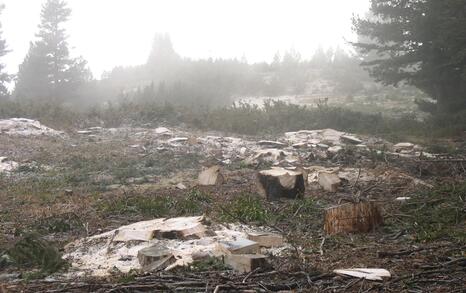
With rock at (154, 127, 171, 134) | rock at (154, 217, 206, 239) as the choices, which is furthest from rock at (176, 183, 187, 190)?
rock at (154, 127, 171, 134)

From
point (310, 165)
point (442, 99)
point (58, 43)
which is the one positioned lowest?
point (310, 165)

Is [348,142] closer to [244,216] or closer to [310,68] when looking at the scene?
[244,216]

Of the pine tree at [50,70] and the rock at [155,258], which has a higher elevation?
the pine tree at [50,70]

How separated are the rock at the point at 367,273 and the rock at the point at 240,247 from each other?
103 centimetres

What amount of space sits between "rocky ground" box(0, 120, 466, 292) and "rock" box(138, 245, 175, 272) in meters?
0.22

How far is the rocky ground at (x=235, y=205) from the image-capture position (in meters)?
4.11

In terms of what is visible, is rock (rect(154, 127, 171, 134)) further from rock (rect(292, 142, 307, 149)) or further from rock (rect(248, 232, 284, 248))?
rock (rect(248, 232, 284, 248))

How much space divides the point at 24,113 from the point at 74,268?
1577cm

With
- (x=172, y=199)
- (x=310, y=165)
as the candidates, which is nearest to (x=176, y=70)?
(x=310, y=165)

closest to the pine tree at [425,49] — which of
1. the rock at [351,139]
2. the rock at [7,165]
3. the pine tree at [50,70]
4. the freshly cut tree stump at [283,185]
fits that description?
the rock at [351,139]

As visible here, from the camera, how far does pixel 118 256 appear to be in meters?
5.18

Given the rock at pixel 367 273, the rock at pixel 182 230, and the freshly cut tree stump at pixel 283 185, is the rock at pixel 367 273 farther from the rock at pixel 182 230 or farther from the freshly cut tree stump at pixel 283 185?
the freshly cut tree stump at pixel 283 185

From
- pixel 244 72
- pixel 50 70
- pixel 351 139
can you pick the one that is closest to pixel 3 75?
pixel 50 70

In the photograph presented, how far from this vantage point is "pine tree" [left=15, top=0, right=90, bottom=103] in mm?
29844
